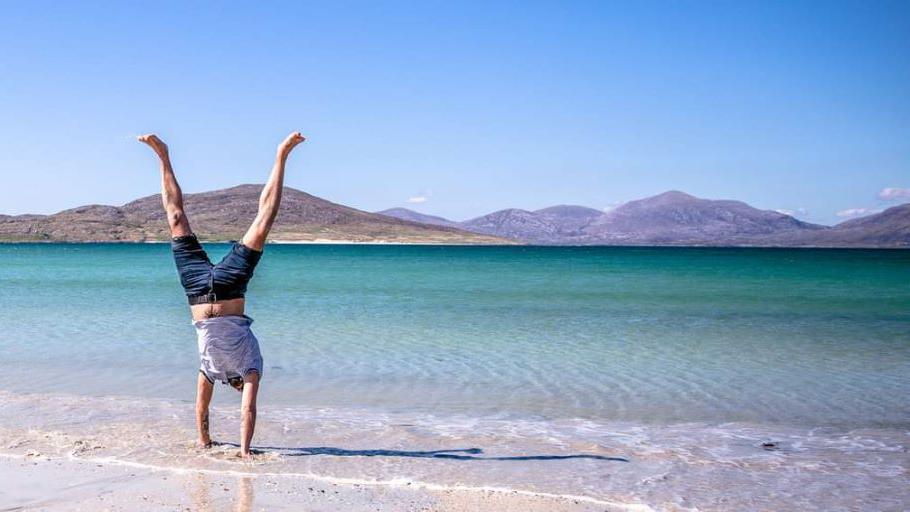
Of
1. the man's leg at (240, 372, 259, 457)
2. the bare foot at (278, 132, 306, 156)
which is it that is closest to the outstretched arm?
the bare foot at (278, 132, 306, 156)

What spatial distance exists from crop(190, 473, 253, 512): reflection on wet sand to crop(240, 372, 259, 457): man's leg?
55cm

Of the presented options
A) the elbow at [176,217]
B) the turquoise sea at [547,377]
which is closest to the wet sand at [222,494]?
the turquoise sea at [547,377]

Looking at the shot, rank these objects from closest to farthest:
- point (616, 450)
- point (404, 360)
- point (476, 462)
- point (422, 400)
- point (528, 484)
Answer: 1. point (528, 484)
2. point (476, 462)
3. point (616, 450)
4. point (422, 400)
5. point (404, 360)

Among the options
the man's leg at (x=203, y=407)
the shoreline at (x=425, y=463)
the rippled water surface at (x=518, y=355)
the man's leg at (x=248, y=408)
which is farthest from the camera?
the rippled water surface at (x=518, y=355)

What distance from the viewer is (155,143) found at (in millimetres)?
7066

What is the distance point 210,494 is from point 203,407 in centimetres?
148

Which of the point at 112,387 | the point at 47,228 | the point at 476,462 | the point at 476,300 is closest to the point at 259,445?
the point at 476,462

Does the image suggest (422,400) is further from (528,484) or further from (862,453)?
(862,453)

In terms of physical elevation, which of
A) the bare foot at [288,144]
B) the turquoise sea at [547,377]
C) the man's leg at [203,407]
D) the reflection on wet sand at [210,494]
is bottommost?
the turquoise sea at [547,377]

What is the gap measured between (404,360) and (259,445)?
261 inches

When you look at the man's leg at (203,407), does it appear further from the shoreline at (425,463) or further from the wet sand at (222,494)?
the wet sand at (222,494)

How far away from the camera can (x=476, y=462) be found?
297 inches

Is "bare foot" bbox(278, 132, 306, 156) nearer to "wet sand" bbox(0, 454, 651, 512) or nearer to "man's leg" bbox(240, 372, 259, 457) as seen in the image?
"man's leg" bbox(240, 372, 259, 457)

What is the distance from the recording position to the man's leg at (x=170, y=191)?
700 centimetres
